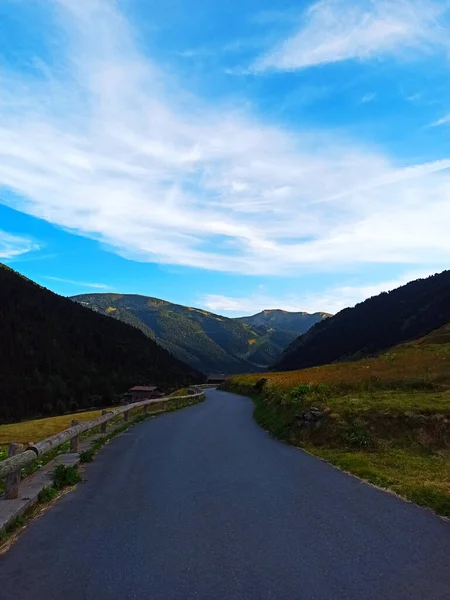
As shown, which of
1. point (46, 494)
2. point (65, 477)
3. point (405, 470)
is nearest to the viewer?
point (46, 494)

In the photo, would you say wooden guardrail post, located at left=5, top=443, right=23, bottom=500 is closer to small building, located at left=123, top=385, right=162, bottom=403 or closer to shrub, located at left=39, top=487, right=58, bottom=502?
shrub, located at left=39, top=487, right=58, bottom=502

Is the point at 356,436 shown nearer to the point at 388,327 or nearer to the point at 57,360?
the point at 388,327

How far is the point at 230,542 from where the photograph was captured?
646cm

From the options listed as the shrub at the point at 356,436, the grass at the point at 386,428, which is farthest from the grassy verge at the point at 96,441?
the shrub at the point at 356,436

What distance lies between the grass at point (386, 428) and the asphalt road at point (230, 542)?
768 mm

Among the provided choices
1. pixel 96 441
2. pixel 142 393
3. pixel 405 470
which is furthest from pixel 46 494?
pixel 142 393

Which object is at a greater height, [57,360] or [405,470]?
[57,360]

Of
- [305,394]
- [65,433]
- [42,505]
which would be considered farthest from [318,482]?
[305,394]

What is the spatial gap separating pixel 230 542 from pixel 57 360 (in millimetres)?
175800

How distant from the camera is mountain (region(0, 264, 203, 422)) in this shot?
14975 cm

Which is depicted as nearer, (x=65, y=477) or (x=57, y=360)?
(x=65, y=477)

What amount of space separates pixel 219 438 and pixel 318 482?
7682mm

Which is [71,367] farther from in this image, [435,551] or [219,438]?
[435,551]

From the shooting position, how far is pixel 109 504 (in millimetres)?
8570
